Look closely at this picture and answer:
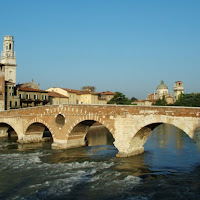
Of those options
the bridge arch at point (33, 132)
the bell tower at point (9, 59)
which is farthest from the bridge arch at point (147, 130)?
the bell tower at point (9, 59)

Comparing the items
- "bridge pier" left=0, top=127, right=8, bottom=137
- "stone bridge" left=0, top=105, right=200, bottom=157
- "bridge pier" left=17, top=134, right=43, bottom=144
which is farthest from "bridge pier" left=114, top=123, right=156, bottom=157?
"bridge pier" left=0, top=127, right=8, bottom=137

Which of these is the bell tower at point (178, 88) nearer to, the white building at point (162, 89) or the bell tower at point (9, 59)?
the white building at point (162, 89)

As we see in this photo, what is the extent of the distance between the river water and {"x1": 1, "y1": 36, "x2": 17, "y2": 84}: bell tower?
99.0 ft

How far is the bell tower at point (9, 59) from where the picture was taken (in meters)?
57.3

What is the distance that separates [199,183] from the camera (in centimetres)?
1842

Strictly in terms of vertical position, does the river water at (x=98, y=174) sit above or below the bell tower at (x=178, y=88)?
below

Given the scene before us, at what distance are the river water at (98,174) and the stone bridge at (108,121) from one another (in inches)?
64.5

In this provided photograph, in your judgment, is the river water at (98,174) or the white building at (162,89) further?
the white building at (162,89)

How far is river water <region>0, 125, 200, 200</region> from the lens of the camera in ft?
55.1

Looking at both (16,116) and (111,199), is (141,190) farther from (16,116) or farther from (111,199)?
(16,116)

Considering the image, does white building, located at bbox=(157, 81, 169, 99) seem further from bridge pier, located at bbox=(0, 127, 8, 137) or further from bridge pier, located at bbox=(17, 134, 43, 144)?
bridge pier, located at bbox=(17, 134, 43, 144)

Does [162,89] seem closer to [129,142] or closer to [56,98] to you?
[56,98]

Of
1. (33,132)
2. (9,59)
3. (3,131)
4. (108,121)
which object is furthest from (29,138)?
(9,59)

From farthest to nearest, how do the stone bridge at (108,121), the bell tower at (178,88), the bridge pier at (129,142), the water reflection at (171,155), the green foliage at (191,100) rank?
the bell tower at (178,88), the green foliage at (191,100), the bridge pier at (129,142), the water reflection at (171,155), the stone bridge at (108,121)
